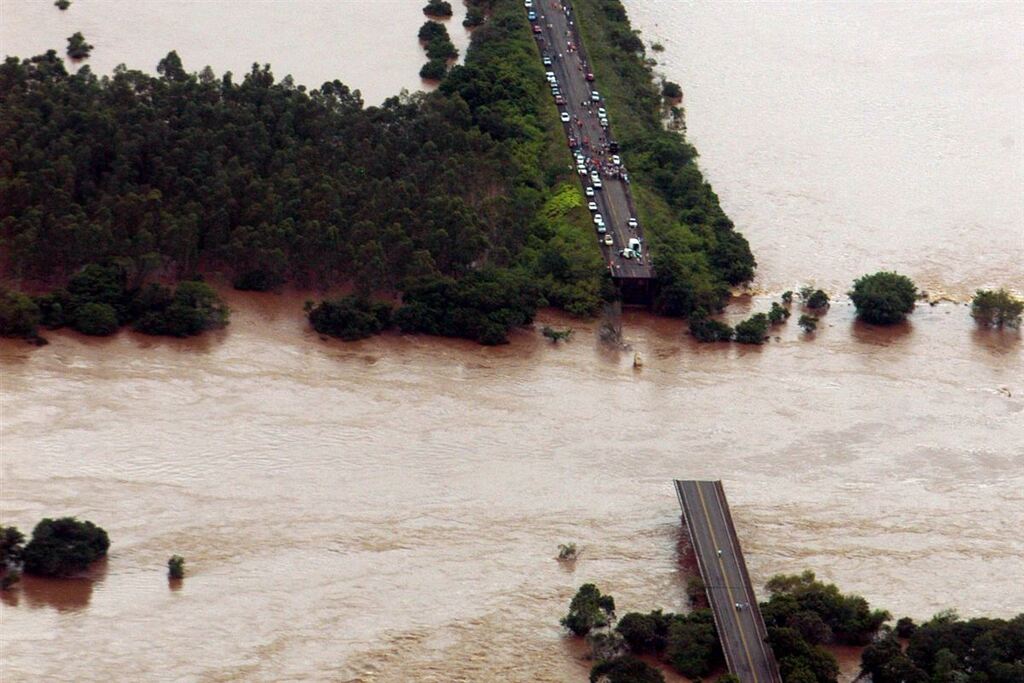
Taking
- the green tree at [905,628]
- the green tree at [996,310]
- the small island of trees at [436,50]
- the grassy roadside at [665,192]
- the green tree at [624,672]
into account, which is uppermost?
the small island of trees at [436,50]

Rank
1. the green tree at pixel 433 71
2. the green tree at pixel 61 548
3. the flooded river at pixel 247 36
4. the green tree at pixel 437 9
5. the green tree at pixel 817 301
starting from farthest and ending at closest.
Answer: the green tree at pixel 437 9, the green tree at pixel 433 71, the flooded river at pixel 247 36, the green tree at pixel 817 301, the green tree at pixel 61 548

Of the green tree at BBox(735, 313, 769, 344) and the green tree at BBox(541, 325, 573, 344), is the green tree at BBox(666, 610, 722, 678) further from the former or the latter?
the green tree at BBox(735, 313, 769, 344)

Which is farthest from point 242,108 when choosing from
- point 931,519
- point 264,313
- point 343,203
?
point 931,519

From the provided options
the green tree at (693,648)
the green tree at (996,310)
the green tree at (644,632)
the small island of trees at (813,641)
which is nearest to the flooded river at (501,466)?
the green tree at (996,310)

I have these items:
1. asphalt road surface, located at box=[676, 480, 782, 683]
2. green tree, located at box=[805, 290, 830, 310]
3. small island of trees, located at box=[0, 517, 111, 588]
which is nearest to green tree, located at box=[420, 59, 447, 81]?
green tree, located at box=[805, 290, 830, 310]

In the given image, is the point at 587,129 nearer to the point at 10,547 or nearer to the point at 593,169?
the point at 593,169

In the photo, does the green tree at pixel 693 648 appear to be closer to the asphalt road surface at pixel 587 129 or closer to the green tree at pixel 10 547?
the green tree at pixel 10 547

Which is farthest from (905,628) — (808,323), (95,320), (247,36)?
(247,36)

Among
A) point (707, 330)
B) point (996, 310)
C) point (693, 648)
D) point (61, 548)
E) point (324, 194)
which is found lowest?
point (693, 648)
